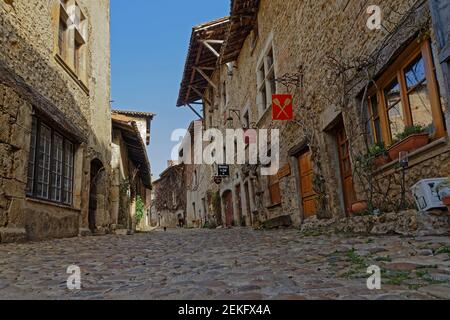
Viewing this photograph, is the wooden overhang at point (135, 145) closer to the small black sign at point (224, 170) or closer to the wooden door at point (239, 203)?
the small black sign at point (224, 170)

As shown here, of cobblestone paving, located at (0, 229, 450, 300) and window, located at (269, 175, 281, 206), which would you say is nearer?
cobblestone paving, located at (0, 229, 450, 300)

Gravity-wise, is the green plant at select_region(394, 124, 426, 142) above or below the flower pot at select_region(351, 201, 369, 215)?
above

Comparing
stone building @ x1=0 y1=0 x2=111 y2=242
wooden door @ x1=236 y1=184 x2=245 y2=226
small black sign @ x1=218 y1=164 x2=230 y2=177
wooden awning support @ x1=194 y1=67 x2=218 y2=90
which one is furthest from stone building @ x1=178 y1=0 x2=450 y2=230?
stone building @ x1=0 y1=0 x2=111 y2=242

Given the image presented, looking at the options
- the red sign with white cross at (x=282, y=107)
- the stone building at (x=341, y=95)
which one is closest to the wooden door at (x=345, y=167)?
the stone building at (x=341, y=95)

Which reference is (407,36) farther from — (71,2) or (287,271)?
(71,2)

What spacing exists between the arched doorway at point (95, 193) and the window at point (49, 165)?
1556mm

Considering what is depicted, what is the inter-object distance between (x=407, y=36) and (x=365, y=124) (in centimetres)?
133

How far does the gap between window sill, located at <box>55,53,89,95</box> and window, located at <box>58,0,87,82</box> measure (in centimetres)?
6

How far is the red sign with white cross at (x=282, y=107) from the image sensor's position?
23.2 feet

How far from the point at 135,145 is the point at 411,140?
38.1 feet

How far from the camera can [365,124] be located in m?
4.62

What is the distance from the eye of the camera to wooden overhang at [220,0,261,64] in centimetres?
1022

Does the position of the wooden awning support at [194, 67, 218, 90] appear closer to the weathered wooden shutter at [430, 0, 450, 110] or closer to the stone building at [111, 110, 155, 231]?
the stone building at [111, 110, 155, 231]

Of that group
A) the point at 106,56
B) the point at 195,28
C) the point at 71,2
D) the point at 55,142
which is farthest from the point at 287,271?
the point at 195,28
